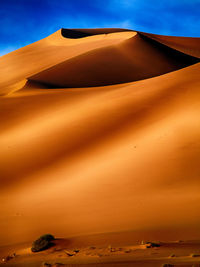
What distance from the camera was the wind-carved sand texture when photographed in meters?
4.41

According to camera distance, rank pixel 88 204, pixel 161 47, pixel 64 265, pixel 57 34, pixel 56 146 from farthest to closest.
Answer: pixel 57 34 < pixel 161 47 < pixel 56 146 < pixel 88 204 < pixel 64 265

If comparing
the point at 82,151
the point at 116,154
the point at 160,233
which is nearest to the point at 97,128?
the point at 82,151

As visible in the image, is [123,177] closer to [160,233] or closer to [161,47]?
[160,233]

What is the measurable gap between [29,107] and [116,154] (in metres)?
6.94

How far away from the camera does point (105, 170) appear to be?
7.27 metres

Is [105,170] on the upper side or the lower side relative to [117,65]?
lower

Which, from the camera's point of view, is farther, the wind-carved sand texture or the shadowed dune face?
the shadowed dune face

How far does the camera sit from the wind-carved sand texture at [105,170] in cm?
441

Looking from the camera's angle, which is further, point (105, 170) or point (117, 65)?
point (117, 65)

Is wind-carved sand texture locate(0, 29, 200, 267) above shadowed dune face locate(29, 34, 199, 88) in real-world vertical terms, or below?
below

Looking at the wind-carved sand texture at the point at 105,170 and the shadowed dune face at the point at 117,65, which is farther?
the shadowed dune face at the point at 117,65

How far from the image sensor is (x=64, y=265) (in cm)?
341

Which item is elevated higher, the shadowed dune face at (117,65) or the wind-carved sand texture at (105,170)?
the shadowed dune face at (117,65)

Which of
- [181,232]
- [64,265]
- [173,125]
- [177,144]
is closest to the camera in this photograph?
[64,265]
